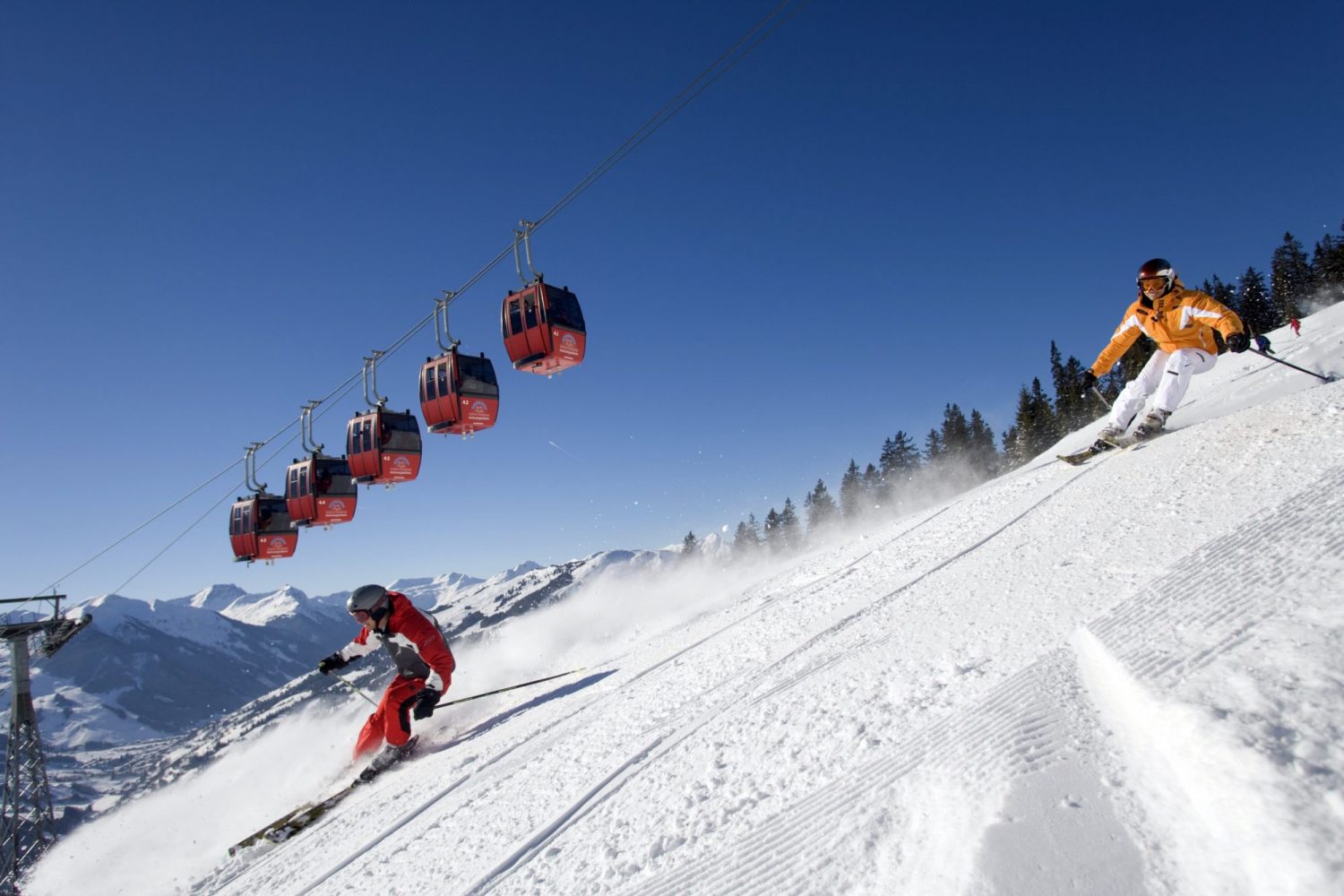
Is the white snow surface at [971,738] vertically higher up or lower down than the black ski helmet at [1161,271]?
lower down

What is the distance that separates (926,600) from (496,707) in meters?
6.52

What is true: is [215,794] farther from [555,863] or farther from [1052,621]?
[1052,621]

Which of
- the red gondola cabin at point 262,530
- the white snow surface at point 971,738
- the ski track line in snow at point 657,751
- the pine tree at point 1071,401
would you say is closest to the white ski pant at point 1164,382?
the white snow surface at point 971,738

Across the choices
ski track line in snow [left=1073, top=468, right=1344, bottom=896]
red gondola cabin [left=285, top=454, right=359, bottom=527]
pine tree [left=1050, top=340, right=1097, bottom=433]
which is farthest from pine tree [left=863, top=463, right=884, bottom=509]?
ski track line in snow [left=1073, top=468, right=1344, bottom=896]

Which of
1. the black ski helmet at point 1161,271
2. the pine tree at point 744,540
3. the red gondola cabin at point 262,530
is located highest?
the red gondola cabin at point 262,530

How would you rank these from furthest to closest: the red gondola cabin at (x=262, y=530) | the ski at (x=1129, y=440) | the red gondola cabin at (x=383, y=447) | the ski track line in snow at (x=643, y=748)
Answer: the red gondola cabin at (x=262, y=530) < the red gondola cabin at (x=383, y=447) < the ski at (x=1129, y=440) < the ski track line in snow at (x=643, y=748)

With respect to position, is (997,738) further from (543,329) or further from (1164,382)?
(543,329)

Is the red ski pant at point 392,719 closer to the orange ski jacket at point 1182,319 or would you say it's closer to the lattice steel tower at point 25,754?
the orange ski jacket at point 1182,319

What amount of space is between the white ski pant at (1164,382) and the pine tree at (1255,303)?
222 ft

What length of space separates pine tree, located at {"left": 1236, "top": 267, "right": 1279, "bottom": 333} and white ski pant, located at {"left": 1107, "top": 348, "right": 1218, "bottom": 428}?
67.7 metres

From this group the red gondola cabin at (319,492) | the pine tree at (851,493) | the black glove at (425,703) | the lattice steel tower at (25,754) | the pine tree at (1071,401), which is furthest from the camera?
the pine tree at (851,493)

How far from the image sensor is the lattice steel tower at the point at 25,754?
2119 cm

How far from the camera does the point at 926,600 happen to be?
5078 mm

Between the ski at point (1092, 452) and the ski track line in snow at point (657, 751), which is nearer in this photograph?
the ski track line in snow at point (657, 751)
